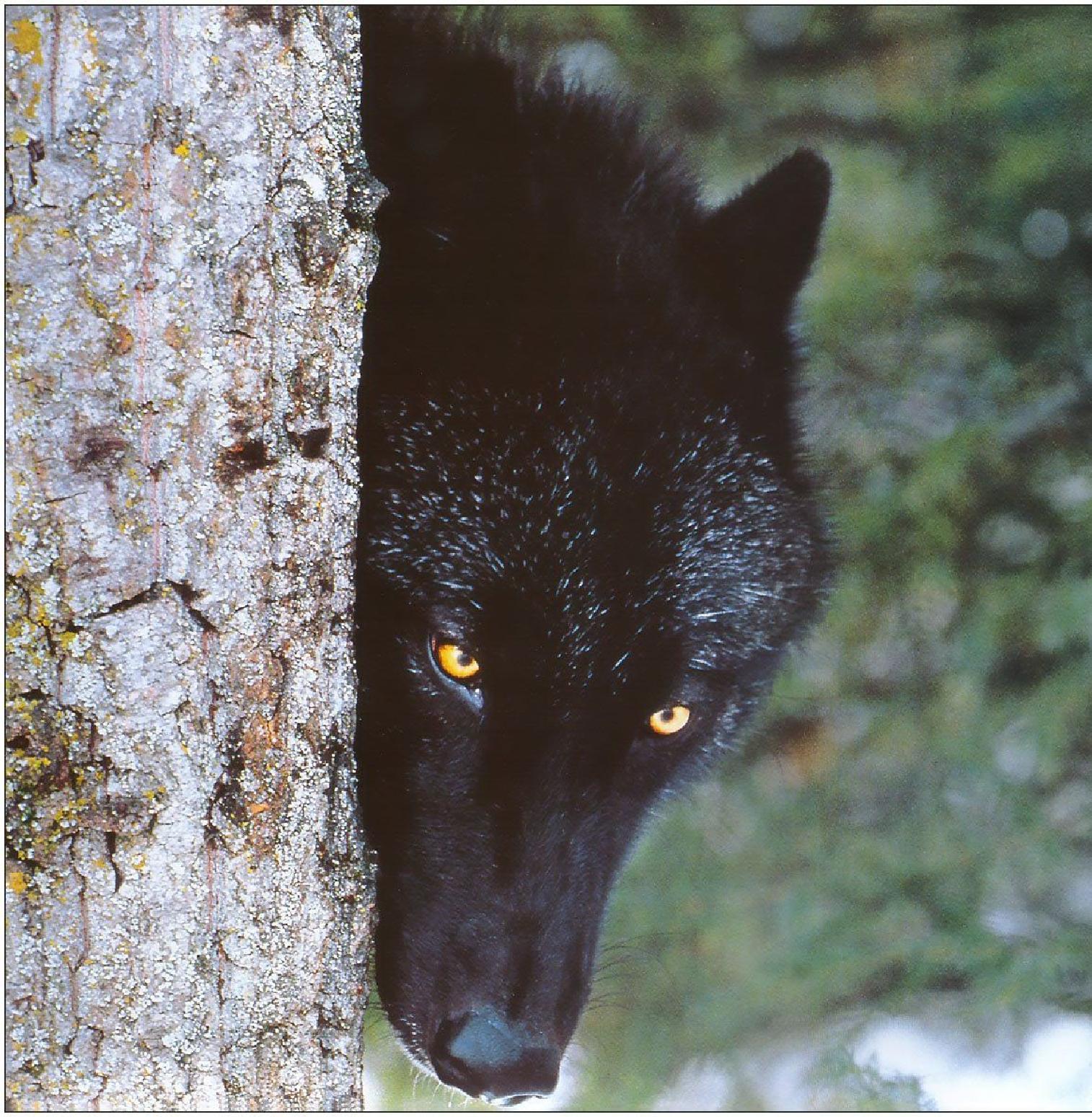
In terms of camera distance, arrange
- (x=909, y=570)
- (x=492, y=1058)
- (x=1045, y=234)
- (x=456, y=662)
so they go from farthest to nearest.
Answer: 1. (x=909, y=570)
2. (x=1045, y=234)
3. (x=456, y=662)
4. (x=492, y=1058)

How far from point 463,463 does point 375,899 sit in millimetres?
594

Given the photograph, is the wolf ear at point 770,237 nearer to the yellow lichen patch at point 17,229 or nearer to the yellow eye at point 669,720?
the yellow eye at point 669,720

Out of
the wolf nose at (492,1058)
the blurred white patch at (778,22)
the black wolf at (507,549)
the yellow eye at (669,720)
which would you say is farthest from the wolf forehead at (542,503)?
the blurred white patch at (778,22)

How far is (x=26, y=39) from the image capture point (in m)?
0.92

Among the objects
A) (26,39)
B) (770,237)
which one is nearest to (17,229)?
(26,39)

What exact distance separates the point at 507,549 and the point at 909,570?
1.39m

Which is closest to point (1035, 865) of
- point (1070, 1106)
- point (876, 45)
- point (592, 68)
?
point (1070, 1106)

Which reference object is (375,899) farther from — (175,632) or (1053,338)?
(1053,338)

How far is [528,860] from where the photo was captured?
1.45m

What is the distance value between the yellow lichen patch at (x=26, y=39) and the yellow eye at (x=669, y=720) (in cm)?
116

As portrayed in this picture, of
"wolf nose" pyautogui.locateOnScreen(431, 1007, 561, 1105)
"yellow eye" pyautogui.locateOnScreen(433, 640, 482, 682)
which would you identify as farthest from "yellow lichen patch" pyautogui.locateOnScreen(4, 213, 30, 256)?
"wolf nose" pyautogui.locateOnScreen(431, 1007, 561, 1105)

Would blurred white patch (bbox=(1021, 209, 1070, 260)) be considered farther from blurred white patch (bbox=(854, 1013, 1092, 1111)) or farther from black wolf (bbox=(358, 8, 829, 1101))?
blurred white patch (bbox=(854, 1013, 1092, 1111))

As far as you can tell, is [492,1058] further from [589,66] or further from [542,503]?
[589,66]

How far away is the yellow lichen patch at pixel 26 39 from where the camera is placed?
36.0 inches
